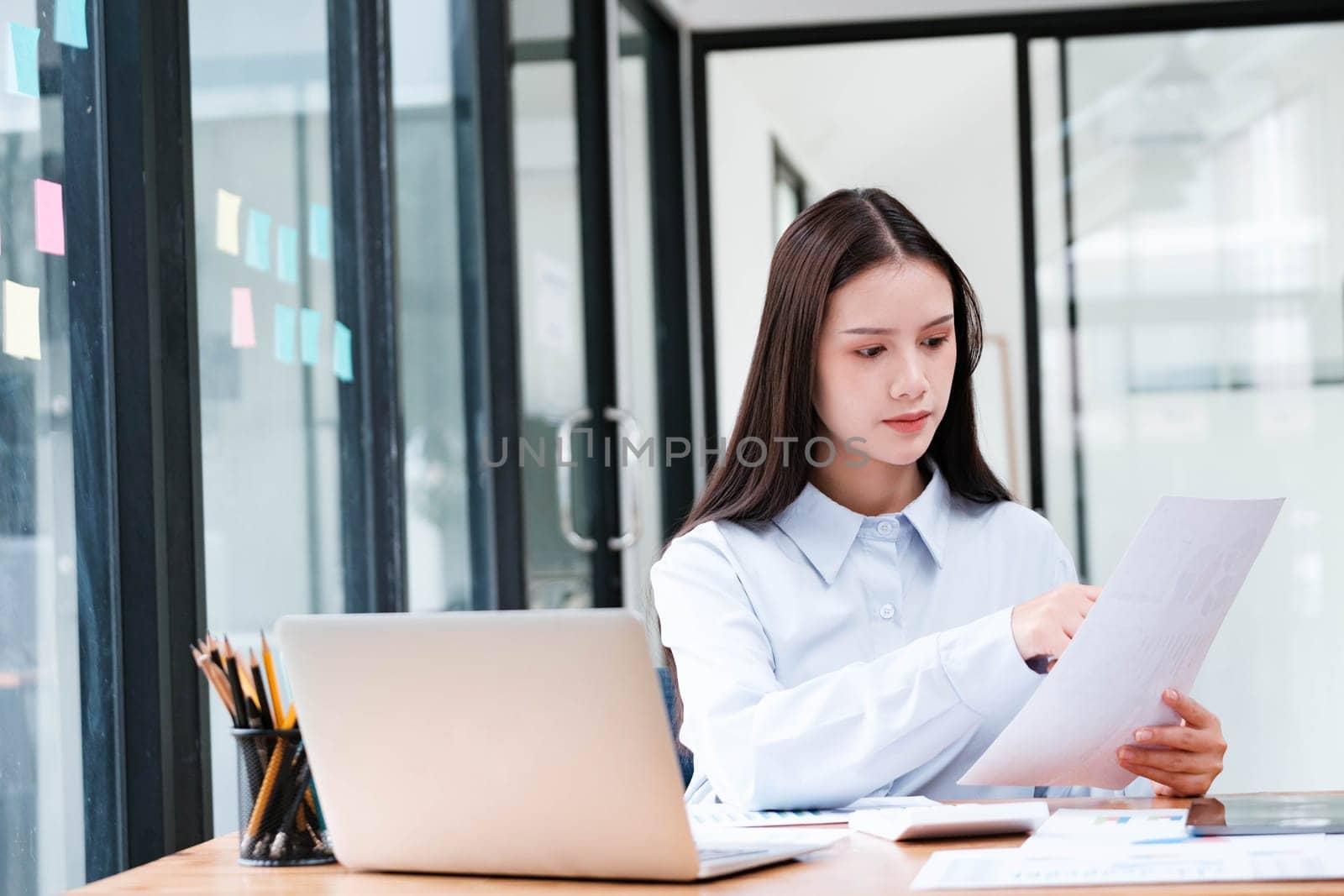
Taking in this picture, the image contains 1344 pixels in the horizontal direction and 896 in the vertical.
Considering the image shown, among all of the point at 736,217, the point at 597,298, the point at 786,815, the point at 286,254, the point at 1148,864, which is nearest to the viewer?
the point at 1148,864

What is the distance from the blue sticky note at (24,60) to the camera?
159 centimetres

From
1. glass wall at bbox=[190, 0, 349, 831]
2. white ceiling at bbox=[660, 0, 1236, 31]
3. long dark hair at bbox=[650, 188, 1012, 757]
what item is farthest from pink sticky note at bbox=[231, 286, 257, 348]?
white ceiling at bbox=[660, 0, 1236, 31]

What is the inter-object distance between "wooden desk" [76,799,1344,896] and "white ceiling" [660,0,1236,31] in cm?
350

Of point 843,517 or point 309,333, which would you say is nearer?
point 843,517

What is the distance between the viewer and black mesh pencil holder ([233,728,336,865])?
3.87 ft

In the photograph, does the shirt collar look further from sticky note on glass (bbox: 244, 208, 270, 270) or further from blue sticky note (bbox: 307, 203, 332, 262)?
blue sticky note (bbox: 307, 203, 332, 262)

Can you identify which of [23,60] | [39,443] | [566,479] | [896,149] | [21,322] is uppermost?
[896,149]

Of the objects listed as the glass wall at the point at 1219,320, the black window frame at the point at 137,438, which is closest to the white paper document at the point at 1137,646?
the black window frame at the point at 137,438

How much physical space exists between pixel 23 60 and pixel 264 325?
669 mm

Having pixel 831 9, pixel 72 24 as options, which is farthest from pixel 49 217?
pixel 831 9

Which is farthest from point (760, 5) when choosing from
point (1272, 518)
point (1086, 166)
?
point (1272, 518)

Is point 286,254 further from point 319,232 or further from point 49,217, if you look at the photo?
point 49,217

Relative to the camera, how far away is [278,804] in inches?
46.6

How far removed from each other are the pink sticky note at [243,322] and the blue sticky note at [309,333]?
191mm
